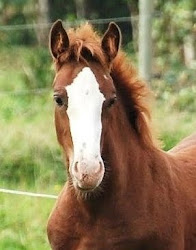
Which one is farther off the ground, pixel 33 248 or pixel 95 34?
pixel 95 34

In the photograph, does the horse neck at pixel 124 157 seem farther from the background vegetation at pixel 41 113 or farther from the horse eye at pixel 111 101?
the background vegetation at pixel 41 113

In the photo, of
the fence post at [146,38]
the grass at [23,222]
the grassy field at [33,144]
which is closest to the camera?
the grass at [23,222]

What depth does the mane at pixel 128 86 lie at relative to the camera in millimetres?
5098

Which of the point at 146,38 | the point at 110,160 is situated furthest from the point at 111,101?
the point at 146,38

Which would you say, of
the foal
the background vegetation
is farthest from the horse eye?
the background vegetation

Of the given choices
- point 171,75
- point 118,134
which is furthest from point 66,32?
point 171,75

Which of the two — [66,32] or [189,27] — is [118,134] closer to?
[66,32]

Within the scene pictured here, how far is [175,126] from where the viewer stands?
8961 mm

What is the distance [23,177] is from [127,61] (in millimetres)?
3355

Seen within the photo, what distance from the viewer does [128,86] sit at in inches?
207

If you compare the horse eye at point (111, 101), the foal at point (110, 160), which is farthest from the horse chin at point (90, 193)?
the horse eye at point (111, 101)

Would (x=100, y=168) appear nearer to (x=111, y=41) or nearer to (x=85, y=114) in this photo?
(x=85, y=114)

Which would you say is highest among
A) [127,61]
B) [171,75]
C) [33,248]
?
[127,61]

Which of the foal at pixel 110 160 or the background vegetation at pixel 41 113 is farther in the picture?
the background vegetation at pixel 41 113
